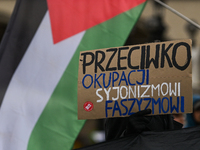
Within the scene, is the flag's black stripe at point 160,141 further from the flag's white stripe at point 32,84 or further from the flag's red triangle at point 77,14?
the flag's red triangle at point 77,14

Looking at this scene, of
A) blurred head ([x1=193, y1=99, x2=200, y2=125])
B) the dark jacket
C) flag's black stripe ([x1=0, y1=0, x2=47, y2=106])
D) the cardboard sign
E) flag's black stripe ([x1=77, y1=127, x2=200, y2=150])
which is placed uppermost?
flag's black stripe ([x1=0, y1=0, x2=47, y2=106])

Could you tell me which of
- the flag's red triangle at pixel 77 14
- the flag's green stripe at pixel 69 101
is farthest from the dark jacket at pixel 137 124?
the flag's red triangle at pixel 77 14

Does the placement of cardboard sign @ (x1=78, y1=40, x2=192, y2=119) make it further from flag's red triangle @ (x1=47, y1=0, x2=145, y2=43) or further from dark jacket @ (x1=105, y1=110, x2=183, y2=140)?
flag's red triangle @ (x1=47, y1=0, x2=145, y2=43)

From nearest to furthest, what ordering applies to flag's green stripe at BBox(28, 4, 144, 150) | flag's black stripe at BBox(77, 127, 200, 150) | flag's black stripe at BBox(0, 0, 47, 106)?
1. flag's black stripe at BBox(77, 127, 200, 150)
2. flag's green stripe at BBox(28, 4, 144, 150)
3. flag's black stripe at BBox(0, 0, 47, 106)

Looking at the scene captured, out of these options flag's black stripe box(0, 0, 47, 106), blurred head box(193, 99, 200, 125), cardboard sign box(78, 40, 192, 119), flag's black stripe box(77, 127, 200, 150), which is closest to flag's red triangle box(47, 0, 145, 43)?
flag's black stripe box(0, 0, 47, 106)

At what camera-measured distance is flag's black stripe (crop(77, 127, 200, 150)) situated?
76.5 inches

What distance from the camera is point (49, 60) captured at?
3.06 m

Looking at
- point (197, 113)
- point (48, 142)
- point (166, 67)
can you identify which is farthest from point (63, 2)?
point (197, 113)

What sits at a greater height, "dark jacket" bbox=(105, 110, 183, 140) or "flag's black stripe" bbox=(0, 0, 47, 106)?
"flag's black stripe" bbox=(0, 0, 47, 106)

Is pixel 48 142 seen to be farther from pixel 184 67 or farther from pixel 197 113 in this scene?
pixel 197 113

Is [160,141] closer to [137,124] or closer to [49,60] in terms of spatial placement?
[137,124]

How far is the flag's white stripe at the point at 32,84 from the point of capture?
290 cm

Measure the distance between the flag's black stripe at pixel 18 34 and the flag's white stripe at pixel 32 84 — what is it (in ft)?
0.15

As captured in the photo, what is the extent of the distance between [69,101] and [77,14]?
0.73 m
